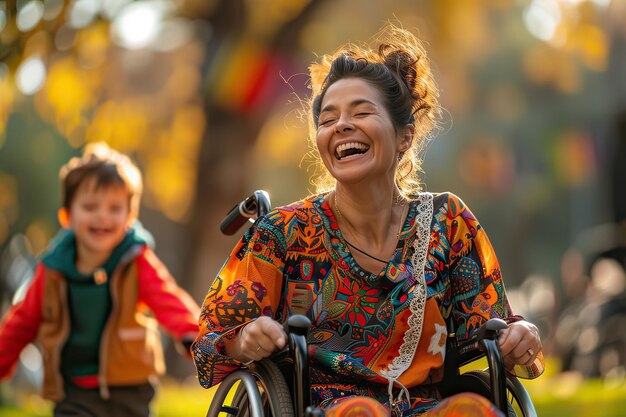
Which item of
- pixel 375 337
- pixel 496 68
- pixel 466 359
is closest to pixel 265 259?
pixel 375 337

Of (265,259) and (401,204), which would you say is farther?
(401,204)

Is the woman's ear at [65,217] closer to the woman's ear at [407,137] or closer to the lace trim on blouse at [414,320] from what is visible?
the woman's ear at [407,137]

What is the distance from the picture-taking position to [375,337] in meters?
3.30

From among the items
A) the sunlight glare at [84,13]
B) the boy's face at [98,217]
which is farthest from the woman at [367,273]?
the sunlight glare at [84,13]

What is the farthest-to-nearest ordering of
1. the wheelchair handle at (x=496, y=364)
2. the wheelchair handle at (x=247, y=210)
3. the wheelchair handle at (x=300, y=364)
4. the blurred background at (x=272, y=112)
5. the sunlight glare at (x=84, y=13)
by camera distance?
the blurred background at (x=272, y=112), the sunlight glare at (x=84, y=13), the wheelchair handle at (x=247, y=210), the wheelchair handle at (x=496, y=364), the wheelchair handle at (x=300, y=364)

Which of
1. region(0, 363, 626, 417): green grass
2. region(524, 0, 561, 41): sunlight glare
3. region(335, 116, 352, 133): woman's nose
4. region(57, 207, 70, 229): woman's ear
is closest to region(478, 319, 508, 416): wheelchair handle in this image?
region(335, 116, 352, 133): woman's nose

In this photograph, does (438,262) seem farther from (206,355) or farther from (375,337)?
(206,355)

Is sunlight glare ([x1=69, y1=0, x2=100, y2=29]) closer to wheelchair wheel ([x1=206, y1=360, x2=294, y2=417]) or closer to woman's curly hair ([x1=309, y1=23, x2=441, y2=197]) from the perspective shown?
woman's curly hair ([x1=309, y1=23, x2=441, y2=197])

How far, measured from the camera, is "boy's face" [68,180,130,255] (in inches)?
193

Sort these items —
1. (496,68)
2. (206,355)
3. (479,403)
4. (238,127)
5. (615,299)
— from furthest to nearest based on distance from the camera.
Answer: (496,68)
(238,127)
(615,299)
(206,355)
(479,403)

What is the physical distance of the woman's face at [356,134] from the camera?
3361 millimetres

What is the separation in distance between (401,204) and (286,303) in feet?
1.69

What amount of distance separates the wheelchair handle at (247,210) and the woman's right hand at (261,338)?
71cm

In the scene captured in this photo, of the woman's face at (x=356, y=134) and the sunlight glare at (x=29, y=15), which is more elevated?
the sunlight glare at (x=29, y=15)
